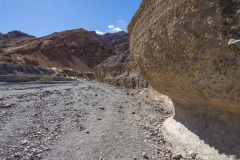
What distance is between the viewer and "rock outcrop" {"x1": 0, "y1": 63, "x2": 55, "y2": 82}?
76.9ft

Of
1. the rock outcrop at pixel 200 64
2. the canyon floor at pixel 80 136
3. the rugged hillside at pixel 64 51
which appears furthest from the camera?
the rugged hillside at pixel 64 51

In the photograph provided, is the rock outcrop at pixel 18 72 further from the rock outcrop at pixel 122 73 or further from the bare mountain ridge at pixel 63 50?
the bare mountain ridge at pixel 63 50

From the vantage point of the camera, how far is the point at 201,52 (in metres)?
3.63

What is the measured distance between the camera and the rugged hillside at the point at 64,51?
172 feet

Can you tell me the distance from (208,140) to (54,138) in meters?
3.09

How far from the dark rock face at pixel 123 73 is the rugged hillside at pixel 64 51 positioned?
18.2 meters

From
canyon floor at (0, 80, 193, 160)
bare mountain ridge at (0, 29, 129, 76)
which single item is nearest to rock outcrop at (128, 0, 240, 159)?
canyon floor at (0, 80, 193, 160)

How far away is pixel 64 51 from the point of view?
63062mm

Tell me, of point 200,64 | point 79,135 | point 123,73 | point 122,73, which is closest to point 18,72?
point 122,73

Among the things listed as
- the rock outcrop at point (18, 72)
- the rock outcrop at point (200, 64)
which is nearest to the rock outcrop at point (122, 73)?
the rock outcrop at point (18, 72)

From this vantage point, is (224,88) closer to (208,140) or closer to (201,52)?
(201,52)

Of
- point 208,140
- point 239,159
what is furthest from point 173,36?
point 239,159

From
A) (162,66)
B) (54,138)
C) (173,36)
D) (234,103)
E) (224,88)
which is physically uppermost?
(173,36)

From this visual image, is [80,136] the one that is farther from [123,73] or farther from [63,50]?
[63,50]
